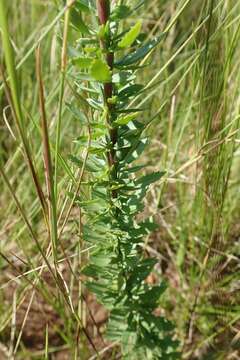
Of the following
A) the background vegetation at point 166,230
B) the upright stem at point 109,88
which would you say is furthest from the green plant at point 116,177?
the background vegetation at point 166,230

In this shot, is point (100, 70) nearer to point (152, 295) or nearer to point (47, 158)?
point (47, 158)

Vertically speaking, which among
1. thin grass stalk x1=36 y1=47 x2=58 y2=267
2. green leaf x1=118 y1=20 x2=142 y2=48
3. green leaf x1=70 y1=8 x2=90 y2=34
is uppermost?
green leaf x1=70 y1=8 x2=90 y2=34

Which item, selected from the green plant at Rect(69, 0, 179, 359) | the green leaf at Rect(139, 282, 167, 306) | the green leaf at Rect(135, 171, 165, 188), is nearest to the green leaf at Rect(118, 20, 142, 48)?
the green plant at Rect(69, 0, 179, 359)

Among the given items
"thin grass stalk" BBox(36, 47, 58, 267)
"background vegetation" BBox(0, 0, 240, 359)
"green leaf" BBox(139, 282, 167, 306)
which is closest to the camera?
"thin grass stalk" BBox(36, 47, 58, 267)

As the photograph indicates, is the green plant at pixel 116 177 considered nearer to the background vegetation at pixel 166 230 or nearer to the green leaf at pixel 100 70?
the green leaf at pixel 100 70

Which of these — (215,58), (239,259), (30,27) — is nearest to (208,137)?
(215,58)

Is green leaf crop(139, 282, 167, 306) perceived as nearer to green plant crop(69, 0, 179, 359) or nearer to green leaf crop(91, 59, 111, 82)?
green plant crop(69, 0, 179, 359)

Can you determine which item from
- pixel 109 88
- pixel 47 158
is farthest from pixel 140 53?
pixel 47 158

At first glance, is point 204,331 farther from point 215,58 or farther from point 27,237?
point 215,58
